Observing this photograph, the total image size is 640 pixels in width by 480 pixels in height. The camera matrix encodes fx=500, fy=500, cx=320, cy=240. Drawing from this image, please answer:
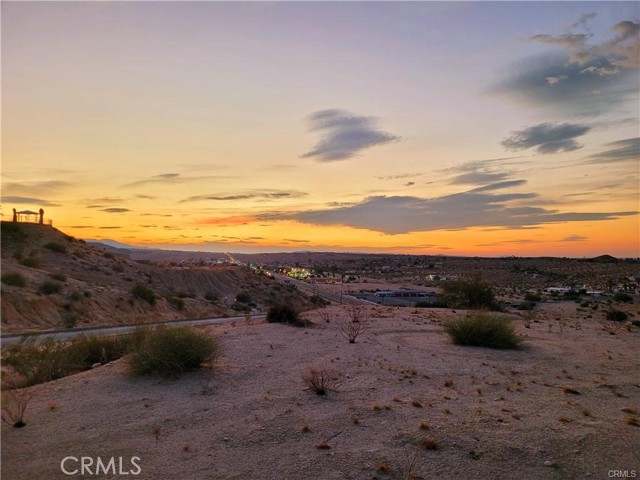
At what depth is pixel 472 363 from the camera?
1583 cm

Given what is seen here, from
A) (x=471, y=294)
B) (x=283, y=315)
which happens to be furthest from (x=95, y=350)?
(x=471, y=294)

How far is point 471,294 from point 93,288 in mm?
27648

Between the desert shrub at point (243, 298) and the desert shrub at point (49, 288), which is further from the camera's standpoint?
the desert shrub at point (243, 298)

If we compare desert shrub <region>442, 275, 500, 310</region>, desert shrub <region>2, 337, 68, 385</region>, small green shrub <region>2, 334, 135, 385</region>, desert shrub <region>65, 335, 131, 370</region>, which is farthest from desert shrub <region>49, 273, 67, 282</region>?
desert shrub <region>442, 275, 500, 310</region>

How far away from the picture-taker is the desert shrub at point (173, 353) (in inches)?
519

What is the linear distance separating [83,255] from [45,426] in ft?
165

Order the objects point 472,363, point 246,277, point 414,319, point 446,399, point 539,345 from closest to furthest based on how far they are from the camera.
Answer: point 446,399 < point 472,363 < point 539,345 < point 414,319 < point 246,277

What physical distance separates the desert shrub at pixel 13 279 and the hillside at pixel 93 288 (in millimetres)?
55

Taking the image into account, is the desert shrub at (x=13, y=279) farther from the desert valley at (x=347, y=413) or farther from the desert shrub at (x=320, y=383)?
the desert shrub at (x=320, y=383)

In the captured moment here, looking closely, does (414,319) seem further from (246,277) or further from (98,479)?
(246,277)

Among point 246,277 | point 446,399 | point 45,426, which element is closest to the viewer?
point 45,426

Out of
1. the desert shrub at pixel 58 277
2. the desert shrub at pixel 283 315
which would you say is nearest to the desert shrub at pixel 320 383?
the desert shrub at pixel 283 315

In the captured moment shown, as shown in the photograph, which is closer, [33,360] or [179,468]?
[179,468]

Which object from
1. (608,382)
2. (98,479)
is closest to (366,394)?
(98,479)
